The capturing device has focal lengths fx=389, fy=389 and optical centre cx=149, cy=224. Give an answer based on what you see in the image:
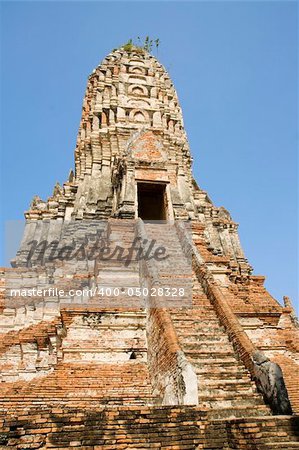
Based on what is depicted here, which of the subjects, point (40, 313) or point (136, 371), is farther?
point (40, 313)

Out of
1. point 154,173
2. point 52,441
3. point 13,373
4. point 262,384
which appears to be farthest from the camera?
point 154,173

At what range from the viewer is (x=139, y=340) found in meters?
8.08

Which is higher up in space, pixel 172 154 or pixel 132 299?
pixel 172 154

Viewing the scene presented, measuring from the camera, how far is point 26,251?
16.6 meters

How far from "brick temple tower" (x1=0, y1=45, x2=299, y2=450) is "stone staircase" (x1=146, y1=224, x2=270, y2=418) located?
21mm

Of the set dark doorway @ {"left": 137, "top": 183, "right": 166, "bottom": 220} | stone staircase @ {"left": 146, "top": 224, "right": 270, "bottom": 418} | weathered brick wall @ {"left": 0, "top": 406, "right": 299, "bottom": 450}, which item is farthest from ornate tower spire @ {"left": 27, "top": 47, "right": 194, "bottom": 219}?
weathered brick wall @ {"left": 0, "top": 406, "right": 299, "bottom": 450}

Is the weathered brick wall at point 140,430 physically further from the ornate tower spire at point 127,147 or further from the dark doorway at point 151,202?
the dark doorway at point 151,202

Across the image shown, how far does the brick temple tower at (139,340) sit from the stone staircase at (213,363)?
21 mm

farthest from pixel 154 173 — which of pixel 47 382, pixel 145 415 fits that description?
pixel 145 415

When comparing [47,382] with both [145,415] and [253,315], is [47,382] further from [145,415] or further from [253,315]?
[253,315]

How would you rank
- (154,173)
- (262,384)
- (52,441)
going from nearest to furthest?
(52,441), (262,384), (154,173)

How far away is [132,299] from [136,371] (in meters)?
2.14

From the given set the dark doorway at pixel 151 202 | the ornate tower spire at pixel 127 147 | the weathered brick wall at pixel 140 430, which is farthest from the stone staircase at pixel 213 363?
the dark doorway at pixel 151 202

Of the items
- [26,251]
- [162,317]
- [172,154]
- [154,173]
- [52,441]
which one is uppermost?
[172,154]
